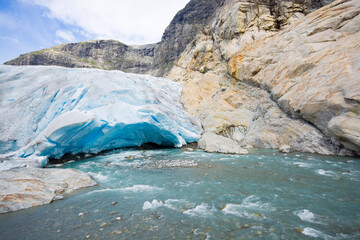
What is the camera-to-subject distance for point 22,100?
12047 mm

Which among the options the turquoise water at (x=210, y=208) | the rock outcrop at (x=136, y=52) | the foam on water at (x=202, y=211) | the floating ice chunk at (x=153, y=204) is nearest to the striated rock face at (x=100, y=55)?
the rock outcrop at (x=136, y=52)

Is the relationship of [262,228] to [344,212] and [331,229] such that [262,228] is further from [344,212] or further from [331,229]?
[344,212]

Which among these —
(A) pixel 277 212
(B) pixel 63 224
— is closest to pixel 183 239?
(A) pixel 277 212

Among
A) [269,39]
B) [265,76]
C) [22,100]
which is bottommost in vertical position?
[22,100]

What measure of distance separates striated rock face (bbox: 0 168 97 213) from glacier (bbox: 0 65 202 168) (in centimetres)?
340

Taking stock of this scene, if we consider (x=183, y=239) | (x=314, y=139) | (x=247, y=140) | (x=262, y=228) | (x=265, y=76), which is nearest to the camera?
(x=183, y=239)

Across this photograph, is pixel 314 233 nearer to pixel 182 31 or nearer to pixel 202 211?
pixel 202 211

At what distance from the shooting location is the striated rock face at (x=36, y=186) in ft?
15.2

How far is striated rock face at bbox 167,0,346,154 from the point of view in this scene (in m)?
11.1

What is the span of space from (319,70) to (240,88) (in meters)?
7.28

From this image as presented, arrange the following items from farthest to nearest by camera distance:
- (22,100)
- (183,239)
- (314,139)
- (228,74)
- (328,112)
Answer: (228,74), (22,100), (314,139), (328,112), (183,239)

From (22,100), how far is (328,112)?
17.6m

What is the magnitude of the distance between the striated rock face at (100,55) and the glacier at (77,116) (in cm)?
6216

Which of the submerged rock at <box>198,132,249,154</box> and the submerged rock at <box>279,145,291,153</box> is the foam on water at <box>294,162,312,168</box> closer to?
the submerged rock at <box>279,145,291,153</box>
